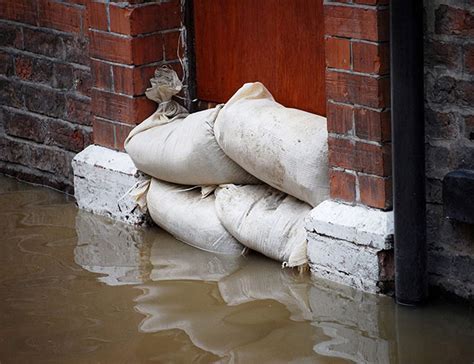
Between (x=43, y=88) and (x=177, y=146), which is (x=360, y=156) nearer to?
(x=177, y=146)

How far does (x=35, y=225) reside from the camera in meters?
5.02

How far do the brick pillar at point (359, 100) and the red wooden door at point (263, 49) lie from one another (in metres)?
0.38

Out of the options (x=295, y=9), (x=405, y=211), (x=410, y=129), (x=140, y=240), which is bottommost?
(x=140, y=240)

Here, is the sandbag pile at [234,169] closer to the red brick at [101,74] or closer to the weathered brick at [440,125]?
the red brick at [101,74]

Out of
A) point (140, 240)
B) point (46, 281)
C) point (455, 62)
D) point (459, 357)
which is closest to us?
point (459, 357)

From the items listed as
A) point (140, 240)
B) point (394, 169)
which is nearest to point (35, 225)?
point (140, 240)

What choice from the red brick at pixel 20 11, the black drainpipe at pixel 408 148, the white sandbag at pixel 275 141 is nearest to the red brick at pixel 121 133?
the white sandbag at pixel 275 141

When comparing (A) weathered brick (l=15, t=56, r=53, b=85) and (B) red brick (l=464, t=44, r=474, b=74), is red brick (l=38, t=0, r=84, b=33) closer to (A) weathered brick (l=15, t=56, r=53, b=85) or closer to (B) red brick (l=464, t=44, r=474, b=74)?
(A) weathered brick (l=15, t=56, r=53, b=85)

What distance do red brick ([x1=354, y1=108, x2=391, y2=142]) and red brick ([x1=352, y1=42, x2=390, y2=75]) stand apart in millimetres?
142

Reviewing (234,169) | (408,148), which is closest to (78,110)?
(234,169)

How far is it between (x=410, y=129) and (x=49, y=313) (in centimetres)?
139

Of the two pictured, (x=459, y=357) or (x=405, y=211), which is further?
(x=405, y=211)

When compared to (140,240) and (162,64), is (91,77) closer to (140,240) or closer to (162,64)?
(162,64)

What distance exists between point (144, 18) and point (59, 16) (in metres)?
0.63
